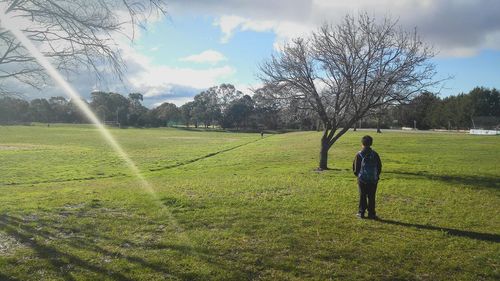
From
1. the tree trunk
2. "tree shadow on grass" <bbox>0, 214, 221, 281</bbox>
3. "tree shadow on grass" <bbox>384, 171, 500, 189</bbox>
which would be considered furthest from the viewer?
the tree trunk

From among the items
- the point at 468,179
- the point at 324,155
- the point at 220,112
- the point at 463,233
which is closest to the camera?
the point at 463,233

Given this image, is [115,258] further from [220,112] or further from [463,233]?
[220,112]

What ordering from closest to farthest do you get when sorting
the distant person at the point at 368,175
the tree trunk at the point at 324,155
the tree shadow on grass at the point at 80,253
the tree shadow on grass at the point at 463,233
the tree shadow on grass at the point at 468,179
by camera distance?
the tree shadow on grass at the point at 80,253 < the tree shadow on grass at the point at 463,233 < the distant person at the point at 368,175 < the tree shadow on grass at the point at 468,179 < the tree trunk at the point at 324,155

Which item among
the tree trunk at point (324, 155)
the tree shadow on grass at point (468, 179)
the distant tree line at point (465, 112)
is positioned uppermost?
the distant tree line at point (465, 112)

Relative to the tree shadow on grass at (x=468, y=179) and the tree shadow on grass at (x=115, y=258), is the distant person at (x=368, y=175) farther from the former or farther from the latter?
the tree shadow on grass at (x=468, y=179)

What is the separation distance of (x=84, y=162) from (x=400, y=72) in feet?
70.1

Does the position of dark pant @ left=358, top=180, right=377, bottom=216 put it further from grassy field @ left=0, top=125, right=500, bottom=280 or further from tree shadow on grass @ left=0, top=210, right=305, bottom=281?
tree shadow on grass @ left=0, top=210, right=305, bottom=281

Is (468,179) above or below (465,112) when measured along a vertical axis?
below

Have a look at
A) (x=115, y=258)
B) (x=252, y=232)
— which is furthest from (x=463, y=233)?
(x=115, y=258)

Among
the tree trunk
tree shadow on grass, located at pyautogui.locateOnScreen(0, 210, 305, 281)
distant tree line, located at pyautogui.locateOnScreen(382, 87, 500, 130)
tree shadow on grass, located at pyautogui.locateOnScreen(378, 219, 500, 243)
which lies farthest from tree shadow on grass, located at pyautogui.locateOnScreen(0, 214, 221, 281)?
distant tree line, located at pyautogui.locateOnScreen(382, 87, 500, 130)

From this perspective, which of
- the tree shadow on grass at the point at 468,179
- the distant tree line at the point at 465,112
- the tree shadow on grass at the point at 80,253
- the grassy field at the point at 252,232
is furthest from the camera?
the distant tree line at the point at 465,112

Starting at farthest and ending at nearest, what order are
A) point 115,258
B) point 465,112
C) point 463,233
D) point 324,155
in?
point 465,112 < point 324,155 < point 463,233 < point 115,258

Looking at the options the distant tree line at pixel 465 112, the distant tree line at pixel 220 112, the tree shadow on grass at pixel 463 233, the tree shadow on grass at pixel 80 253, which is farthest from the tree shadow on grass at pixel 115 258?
the distant tree line at pixel 465 112

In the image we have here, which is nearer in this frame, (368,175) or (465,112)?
(368,175)
